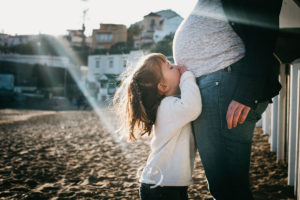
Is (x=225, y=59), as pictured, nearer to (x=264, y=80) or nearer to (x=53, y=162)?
(x=264, y=80)

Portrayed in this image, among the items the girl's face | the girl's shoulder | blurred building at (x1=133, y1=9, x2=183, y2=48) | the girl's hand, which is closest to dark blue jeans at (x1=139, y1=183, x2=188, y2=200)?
the girl's shoulder

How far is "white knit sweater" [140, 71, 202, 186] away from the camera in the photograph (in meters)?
1.73

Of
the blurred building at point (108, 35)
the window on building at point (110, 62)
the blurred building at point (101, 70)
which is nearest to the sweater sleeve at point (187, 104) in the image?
the blurred building at point (101, 70)

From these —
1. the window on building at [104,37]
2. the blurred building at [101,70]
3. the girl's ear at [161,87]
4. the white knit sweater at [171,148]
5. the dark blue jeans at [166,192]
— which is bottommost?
the dark blue jeans at [166,192]

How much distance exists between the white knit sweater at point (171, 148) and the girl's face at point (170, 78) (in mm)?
103

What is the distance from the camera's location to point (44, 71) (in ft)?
152

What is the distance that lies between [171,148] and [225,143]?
1.53ft

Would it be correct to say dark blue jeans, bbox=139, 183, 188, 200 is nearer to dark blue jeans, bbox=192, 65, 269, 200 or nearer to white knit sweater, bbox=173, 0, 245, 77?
dark blue jeans, bbox=192, 65, 269, 200

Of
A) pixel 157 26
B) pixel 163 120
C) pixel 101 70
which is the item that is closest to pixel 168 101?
pixel 163 120

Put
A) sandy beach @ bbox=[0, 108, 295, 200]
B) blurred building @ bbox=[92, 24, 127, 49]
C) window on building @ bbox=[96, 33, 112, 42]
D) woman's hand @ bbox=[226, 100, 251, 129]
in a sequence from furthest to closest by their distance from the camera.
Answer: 1. window on building @ bbox=[96, 33, 112, 42]
2. blurred building @ bbox=[92, 24, 127, 49]
3. sandy beach @ bbox=[0, 108, 295, 200]
4. woman's hand @ bbox=[226, 100, 251, 129]

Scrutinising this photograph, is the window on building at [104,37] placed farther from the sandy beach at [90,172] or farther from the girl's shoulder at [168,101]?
the girl's shoulder at [168,101]

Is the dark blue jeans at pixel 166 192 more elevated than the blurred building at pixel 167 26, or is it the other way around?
the blurred building at pixel 167 26

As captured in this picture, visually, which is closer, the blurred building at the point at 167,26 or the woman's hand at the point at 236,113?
the woman's hand at the point at 236,113

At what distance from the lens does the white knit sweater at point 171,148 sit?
1726 mm
